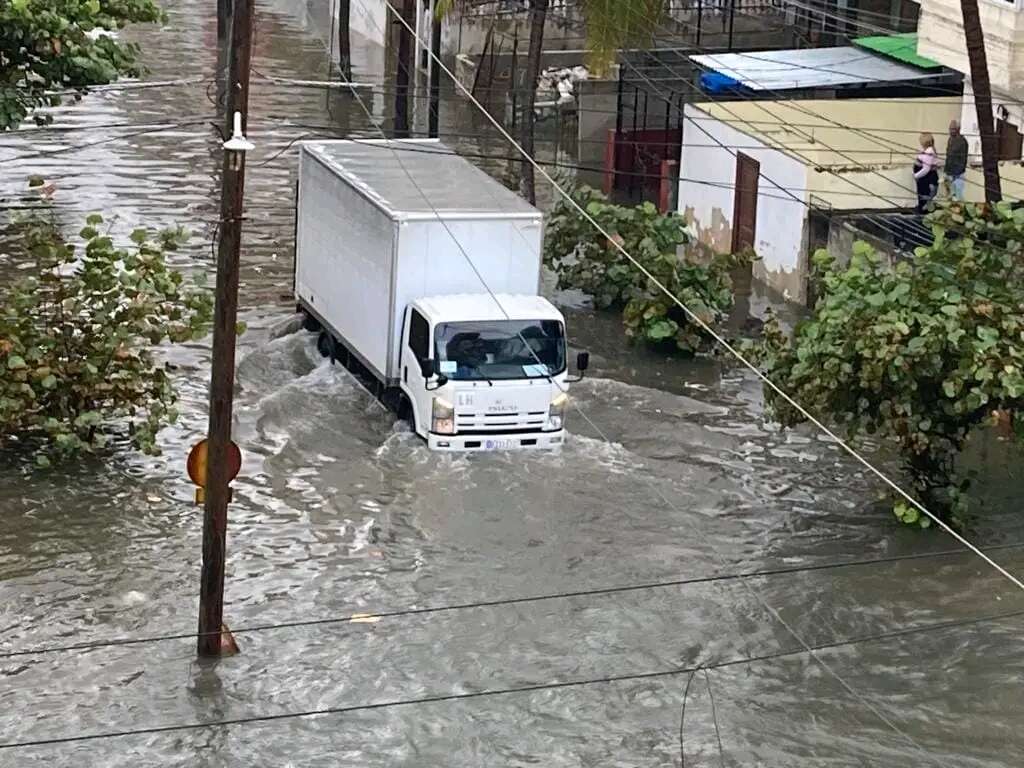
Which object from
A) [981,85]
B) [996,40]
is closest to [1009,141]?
[996,40]

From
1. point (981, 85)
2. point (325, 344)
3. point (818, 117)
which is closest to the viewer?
point (981, 85)

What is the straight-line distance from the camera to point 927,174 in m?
29.7

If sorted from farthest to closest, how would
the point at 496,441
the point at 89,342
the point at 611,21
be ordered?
the point at 611,21, the point at 496,441, the point at 89,342

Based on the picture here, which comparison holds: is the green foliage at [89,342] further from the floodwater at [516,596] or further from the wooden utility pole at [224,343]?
the wooden utility pole at [224,343]

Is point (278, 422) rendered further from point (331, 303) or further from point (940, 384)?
point (940, 384)

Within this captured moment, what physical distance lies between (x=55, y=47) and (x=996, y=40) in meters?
13.8

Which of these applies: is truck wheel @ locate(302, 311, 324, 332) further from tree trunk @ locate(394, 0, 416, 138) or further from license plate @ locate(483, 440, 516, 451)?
tree trunk @ locate(394, 0, 416, 138)

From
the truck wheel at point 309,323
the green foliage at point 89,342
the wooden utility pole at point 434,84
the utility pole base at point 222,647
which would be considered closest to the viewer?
the utility pole base at point 222,647

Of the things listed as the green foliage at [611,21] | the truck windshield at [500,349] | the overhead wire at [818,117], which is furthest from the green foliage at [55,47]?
the overhead wire at [818,117]

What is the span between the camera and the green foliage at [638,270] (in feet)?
89.5

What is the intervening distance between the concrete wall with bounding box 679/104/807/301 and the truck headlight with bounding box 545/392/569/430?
342 inches

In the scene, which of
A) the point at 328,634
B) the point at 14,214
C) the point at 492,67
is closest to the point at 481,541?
the point at 328,634

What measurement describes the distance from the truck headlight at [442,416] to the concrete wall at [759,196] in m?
9.79

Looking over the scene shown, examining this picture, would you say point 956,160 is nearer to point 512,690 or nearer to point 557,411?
point 557,411
